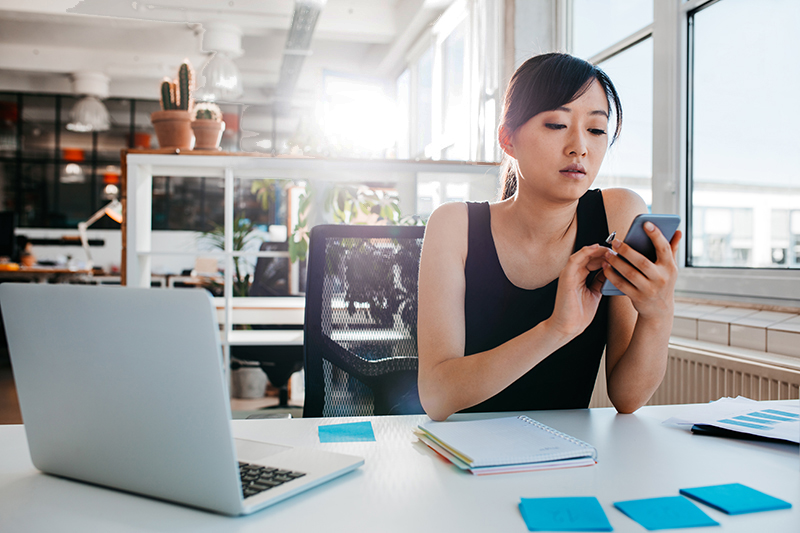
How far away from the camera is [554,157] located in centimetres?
103

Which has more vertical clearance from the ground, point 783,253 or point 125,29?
point 125,29

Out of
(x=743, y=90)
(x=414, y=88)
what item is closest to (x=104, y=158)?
(x=414, y=88)

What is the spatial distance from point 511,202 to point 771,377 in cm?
74

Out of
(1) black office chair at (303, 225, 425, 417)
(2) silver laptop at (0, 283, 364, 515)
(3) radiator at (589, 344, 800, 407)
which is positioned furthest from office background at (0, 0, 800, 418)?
(2) silver laptop at (0, 283, 364, 515)

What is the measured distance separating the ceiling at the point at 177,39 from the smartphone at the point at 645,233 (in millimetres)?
4385

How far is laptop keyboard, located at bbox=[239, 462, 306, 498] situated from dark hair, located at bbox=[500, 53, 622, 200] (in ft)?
2.42

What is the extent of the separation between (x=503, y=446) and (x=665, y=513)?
0.20 m

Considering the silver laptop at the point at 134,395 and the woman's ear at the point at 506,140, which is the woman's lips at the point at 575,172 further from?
the silver laptop at the point at 134,395

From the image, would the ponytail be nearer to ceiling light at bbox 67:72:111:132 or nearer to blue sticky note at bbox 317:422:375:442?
blue sticky note at bbox 317:422:375:442

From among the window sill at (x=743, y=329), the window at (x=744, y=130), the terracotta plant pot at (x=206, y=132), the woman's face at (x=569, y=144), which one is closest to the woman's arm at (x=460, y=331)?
the woman's face at (x=569, y=144)

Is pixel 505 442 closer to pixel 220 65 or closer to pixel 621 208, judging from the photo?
pixel 621 208

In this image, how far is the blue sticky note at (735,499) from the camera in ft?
1.89

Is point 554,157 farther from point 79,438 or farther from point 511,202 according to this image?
point 79,438

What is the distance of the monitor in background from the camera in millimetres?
6480
